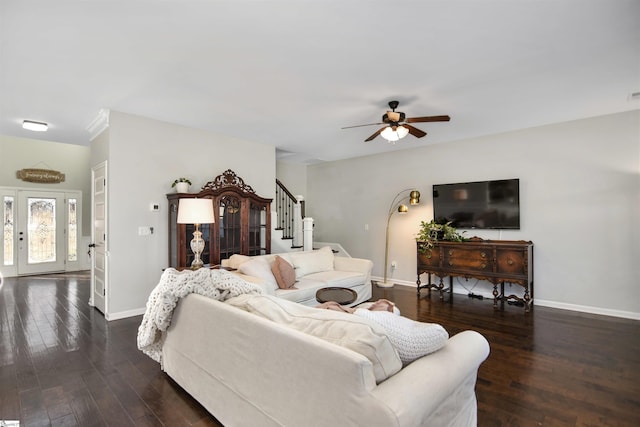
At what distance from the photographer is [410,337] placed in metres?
1.42

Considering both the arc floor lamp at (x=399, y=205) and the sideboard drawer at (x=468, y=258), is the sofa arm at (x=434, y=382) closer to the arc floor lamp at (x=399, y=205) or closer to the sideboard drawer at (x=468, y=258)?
the sideboard drawer at (x=468, y=258)

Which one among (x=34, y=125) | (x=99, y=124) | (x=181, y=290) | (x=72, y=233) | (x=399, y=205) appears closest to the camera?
(x=181, y=290)

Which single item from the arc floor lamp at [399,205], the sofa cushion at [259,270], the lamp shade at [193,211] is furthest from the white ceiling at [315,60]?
the sofa cushion at [259,270]

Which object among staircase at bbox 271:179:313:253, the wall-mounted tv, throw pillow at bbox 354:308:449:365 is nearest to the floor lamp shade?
staircase at bbox 271:179:313:253

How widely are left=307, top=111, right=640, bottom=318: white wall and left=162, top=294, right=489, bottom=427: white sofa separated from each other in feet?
12.4

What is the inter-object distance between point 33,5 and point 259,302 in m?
2.40

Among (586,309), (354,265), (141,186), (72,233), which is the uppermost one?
(141,186)

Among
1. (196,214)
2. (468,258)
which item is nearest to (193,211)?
(196,214)

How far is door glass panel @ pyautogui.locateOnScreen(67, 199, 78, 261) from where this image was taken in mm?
7781

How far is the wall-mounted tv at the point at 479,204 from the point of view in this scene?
486 centimetres

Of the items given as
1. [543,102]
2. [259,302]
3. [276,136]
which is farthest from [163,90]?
[543,102]

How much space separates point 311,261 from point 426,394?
3.57 meters

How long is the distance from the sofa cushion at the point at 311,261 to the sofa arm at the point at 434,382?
304 centimetres

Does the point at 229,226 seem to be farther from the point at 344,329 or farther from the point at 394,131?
the point at 344,329
